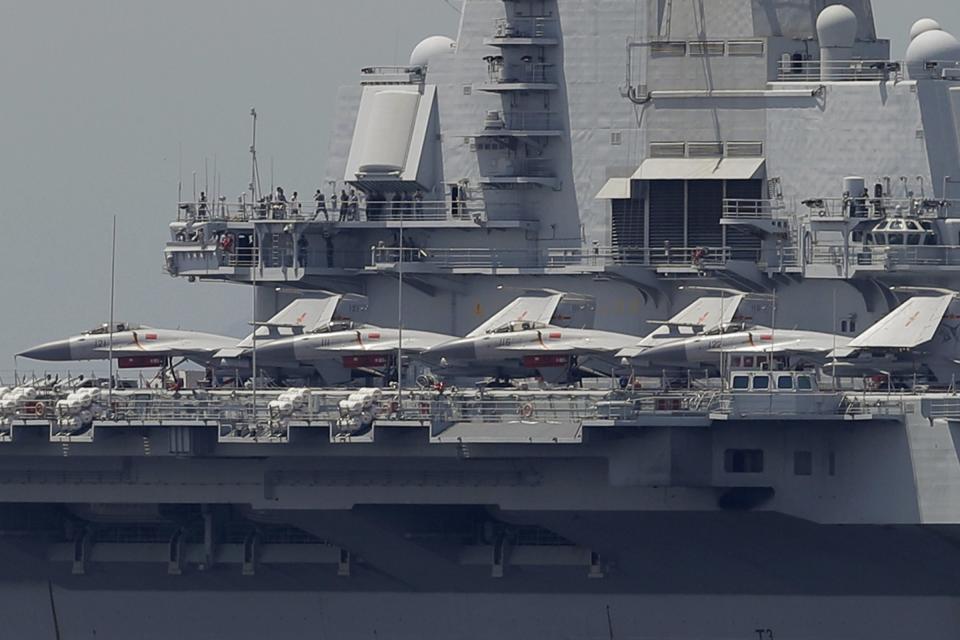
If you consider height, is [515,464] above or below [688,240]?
below

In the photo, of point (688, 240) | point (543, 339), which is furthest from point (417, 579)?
point (688, 240)

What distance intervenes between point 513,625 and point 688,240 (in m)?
8.42

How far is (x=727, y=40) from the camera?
51656mm

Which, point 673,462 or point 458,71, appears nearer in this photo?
point 673,462

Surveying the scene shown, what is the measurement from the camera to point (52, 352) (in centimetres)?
5662

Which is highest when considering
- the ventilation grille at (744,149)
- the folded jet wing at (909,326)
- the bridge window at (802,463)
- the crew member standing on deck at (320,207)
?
the ventilation grille at (744,149)

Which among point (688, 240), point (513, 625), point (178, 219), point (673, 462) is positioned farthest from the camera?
point (178, 219)

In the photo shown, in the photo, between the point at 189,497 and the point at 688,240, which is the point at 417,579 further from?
the point at 688,240

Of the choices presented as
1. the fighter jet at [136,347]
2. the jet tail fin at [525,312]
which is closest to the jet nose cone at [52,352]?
the fighter jet at [136,347]

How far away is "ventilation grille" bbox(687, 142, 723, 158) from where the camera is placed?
51219 millimetres

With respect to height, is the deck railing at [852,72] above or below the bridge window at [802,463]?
above

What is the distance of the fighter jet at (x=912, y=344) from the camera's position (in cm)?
4709

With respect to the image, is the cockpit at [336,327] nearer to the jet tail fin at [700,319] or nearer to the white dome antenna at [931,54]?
the jet tail fin at [700,319]

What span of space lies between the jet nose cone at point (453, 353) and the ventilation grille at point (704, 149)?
558 centimetres
